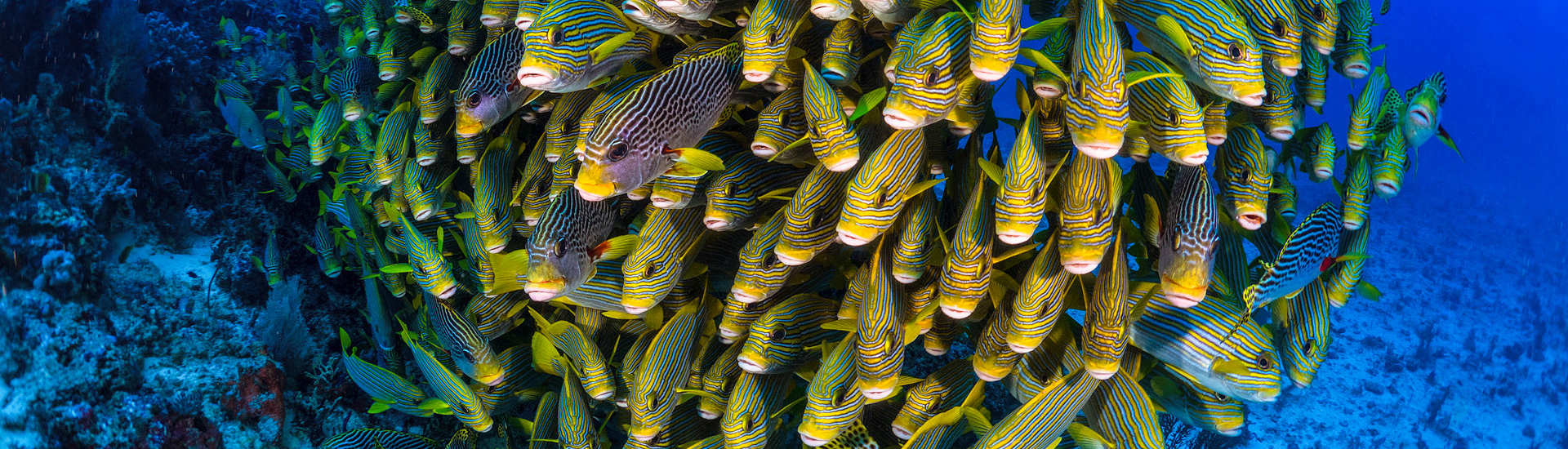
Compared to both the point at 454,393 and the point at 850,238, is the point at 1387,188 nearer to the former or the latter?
the point at 850,238

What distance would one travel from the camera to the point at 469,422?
325cm

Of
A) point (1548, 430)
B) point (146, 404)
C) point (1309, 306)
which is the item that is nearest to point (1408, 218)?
point (1548, 430)

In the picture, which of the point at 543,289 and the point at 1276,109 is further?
the point at 543,289

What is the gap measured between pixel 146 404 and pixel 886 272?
3954 mm

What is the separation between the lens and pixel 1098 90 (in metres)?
1.42

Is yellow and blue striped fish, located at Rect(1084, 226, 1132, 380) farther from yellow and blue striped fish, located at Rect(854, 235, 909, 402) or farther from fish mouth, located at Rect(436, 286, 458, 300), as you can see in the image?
fish mouth, located at Rect(436, 286, 458, 300)

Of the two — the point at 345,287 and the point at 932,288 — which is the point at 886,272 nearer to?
the point at 932,288

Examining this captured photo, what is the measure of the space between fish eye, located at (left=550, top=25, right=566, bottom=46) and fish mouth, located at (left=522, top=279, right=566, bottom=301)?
716 millimetres

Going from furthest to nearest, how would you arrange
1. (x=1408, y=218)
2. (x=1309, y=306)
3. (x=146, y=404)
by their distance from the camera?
(x=1408, y=218) → (x=146, y=404) → (x=1309, y=306)

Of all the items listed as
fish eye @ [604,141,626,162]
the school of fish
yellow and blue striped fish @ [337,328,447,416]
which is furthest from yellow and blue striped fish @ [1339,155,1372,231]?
yellow and blue striped fish @ [337,328,447,416]

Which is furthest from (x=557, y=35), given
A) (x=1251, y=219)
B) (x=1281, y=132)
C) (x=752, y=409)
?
(x=1281, y=132)

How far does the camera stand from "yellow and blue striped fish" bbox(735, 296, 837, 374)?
226cm

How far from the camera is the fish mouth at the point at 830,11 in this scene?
161cm

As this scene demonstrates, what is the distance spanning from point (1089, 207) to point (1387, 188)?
1168 mm
